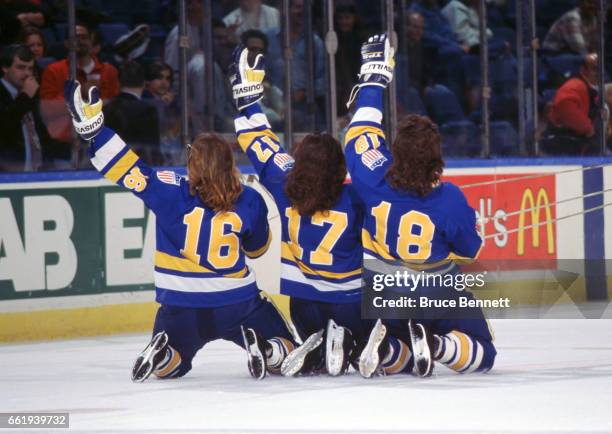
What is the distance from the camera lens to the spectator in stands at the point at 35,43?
8.03m

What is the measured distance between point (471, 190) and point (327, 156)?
138 inches

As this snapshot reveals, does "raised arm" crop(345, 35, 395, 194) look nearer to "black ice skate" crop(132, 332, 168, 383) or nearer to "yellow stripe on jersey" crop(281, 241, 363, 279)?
"yellow stripe on jersey" crop(281, 241, 363, 279)

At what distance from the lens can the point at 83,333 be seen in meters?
8.16

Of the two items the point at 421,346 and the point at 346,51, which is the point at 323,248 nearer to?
the point at 421,346

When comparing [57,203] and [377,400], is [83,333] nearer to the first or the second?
[57,203]

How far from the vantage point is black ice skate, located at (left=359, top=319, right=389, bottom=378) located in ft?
19.2

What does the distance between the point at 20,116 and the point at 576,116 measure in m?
4.17

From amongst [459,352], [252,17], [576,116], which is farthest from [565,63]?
[459,352]

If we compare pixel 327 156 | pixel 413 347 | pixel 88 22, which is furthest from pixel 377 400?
pixel 88 22

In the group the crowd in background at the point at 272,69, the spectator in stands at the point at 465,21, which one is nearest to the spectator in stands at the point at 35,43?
the crowd in background at the point at 272,69

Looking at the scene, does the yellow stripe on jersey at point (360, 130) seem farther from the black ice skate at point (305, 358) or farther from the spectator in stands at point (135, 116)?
the spectator in stands at point (135, 116)

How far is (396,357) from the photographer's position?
601 centimetres

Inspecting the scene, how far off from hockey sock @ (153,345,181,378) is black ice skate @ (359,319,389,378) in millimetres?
807

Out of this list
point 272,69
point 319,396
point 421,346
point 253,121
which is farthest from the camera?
point 272,69
